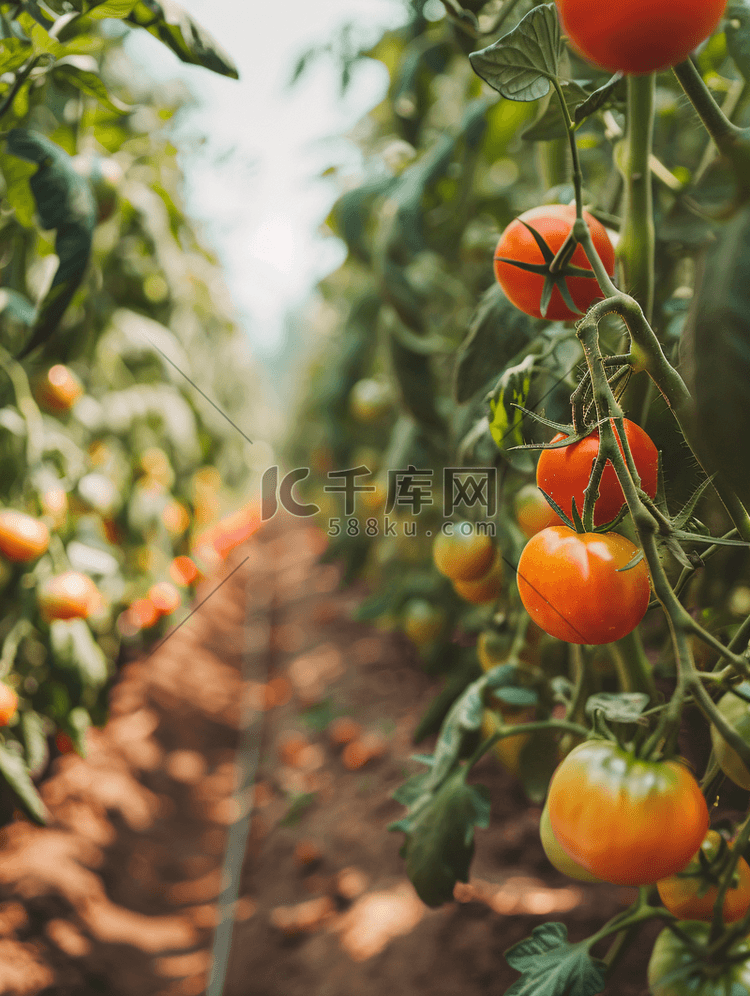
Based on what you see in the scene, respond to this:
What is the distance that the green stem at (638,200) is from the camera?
1.39 feet

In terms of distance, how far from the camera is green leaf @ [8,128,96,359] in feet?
1.69

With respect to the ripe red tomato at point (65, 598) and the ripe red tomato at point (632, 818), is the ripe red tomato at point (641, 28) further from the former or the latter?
the ripe red tomato at point (65, 598)

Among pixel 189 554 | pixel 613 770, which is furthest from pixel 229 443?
pixel 613 770

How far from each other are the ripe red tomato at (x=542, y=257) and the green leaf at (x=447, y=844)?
1.43 feet

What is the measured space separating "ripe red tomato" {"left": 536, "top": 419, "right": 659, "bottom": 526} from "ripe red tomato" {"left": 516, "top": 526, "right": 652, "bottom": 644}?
2 centimetres

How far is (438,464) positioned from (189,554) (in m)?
0.88

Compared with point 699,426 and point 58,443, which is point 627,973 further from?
point 58,443

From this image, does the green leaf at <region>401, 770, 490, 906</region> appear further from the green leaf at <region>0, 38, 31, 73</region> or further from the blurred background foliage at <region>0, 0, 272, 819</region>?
the green leaf at <region>0, 38, 31, 73</region>

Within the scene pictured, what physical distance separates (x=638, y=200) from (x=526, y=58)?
5.2 inches

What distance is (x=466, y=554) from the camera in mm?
613

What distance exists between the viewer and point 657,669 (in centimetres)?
57

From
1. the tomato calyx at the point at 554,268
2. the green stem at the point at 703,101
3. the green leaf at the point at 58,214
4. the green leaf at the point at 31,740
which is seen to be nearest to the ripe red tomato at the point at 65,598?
the green leaf at the point at 31,740

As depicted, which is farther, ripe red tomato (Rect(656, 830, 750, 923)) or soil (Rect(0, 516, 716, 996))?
soil (Rect(0, 516, 716, 996))

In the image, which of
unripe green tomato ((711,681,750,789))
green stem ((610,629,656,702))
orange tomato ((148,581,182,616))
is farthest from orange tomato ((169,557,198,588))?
unripe green tomato ((711,681,750,789))
